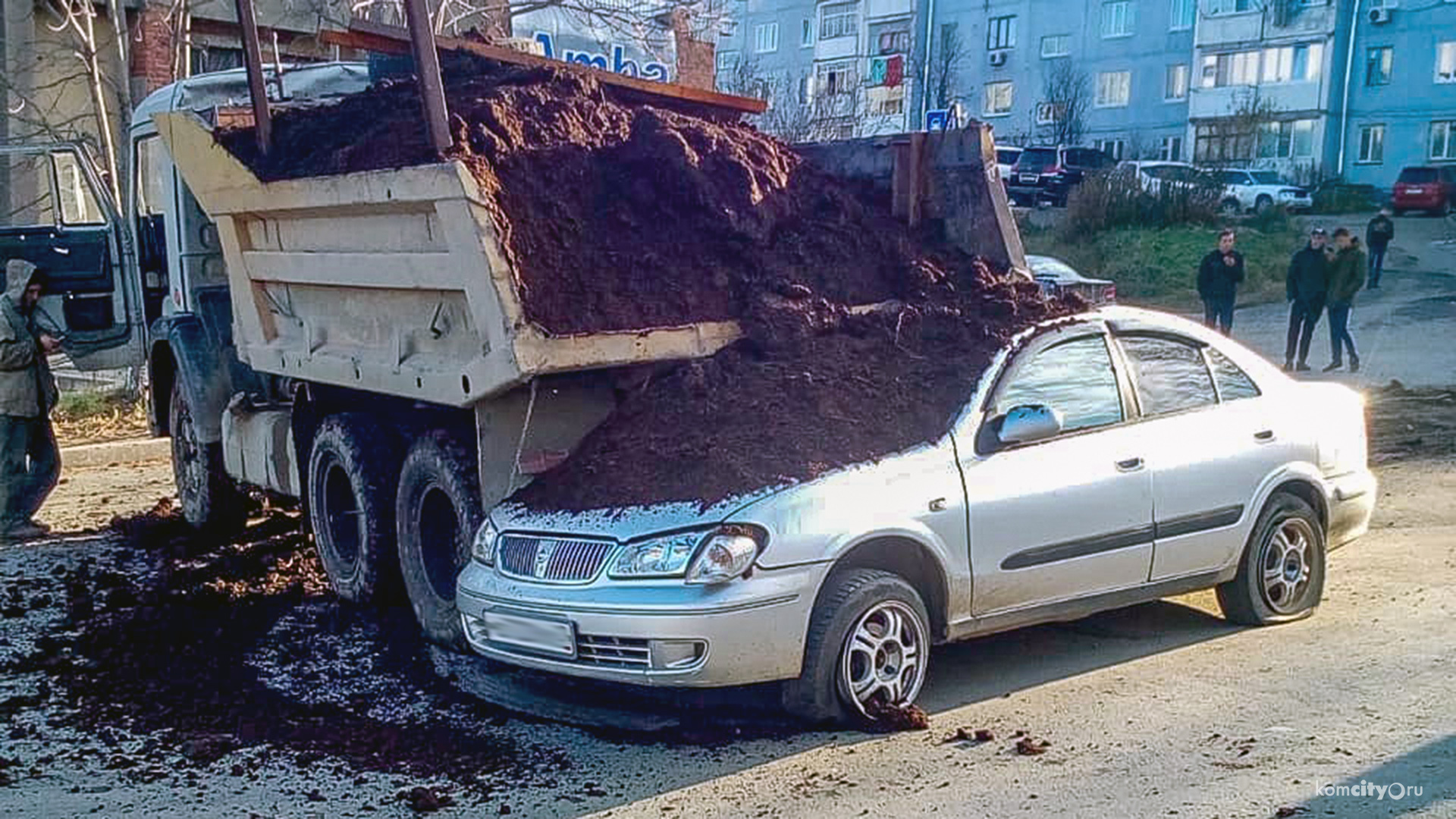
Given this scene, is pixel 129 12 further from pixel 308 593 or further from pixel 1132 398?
pixel 1132 398

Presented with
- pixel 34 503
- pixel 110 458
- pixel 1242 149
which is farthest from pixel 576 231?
pixel 1242 149

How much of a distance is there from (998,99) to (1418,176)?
25.0 meters

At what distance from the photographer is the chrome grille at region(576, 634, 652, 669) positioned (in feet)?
16.3

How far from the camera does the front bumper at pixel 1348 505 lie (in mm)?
6766

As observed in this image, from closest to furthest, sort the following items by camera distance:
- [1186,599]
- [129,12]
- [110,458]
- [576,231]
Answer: [576,231] → [1186,599] → [110,458] → [129,12]

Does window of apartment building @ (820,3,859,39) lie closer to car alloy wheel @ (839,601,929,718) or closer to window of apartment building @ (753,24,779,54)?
window of apartment building @ (753,24,779,54)

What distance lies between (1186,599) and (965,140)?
2.63 meters

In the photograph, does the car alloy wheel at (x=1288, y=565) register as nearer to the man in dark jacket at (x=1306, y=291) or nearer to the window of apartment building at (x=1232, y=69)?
the man in dark jacket at (x=1306, y=291)

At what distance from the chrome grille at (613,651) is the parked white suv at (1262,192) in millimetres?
32058

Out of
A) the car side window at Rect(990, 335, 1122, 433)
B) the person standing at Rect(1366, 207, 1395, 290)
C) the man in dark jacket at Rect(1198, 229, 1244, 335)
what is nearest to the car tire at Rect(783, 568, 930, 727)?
the car side window at Rect(990, 335, 1122, 433)

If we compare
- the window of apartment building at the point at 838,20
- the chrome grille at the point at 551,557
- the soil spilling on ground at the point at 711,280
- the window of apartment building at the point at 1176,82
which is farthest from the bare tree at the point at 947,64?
the chrome grille at the point at 551,557

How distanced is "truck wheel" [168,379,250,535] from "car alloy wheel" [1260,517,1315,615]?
6373mm

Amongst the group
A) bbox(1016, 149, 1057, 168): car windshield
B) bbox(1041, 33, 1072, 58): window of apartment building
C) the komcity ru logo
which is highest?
bbox(1041, 33, 1072, 58): window of apartment building

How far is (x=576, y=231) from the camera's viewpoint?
6.03 meters
